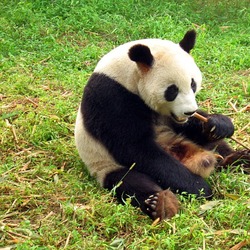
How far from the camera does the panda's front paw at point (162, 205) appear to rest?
4.16 metres

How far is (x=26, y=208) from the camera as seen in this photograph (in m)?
4.49

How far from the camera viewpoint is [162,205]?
164 inches

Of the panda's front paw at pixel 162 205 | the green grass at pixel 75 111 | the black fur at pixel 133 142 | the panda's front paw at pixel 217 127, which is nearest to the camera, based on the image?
the green grass at pixel 75 111

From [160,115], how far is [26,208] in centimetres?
127

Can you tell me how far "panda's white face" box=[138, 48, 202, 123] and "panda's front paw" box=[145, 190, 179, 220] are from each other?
63 centimetres

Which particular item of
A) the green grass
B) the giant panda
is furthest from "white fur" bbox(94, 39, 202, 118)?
the green grass

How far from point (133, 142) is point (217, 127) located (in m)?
0.76

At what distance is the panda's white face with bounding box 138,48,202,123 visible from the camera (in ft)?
14.4

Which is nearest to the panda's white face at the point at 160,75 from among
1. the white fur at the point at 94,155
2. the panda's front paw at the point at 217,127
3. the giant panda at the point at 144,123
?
the giant panda at the point at 144,123

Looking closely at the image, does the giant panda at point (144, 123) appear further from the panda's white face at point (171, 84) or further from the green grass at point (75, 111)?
the green grass at point (75, 111)

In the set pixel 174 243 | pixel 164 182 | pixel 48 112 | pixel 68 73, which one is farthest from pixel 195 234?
pixel 68 73

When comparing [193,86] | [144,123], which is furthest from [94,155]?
[193,86]

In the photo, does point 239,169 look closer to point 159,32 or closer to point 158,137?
point 158,137

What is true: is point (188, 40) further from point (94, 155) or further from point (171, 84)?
point (94, 155)
